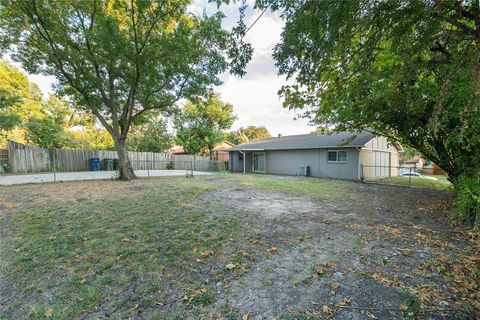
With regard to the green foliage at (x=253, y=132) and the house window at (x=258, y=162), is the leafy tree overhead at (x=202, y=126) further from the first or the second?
the green foliage at (x=253, y=132)

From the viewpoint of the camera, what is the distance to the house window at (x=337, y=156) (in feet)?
47.5

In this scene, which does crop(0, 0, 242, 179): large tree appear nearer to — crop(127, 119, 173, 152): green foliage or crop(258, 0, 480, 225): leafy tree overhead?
crop(258, 0, 480, 225): leafy tree overhead

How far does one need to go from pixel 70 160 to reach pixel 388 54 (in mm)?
20948

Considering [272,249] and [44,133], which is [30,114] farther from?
[272,249]

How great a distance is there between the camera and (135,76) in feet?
33.9

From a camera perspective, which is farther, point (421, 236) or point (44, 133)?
point (44, 133)

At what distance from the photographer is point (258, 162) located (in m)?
20.2

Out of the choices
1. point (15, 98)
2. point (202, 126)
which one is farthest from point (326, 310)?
point (202, 126)

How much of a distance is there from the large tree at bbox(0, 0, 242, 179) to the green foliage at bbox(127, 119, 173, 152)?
1488 cm

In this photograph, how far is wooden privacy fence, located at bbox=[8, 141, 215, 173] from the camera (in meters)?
14.2

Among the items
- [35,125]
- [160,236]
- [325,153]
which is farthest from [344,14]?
[35,125]

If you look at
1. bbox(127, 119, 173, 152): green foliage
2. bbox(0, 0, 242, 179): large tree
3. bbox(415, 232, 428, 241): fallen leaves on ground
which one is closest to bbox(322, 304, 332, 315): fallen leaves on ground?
bbox(415, 232, 428, 241): fallen leaves on ground

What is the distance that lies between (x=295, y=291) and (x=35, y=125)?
949 inches

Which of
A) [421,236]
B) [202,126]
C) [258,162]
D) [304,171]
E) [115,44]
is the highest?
[115,44]
